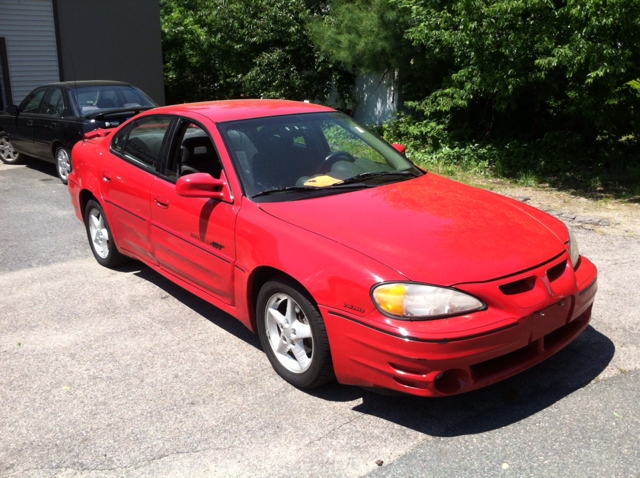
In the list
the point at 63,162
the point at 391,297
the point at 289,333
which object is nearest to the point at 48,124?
the point at 63,162

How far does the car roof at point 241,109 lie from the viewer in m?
4.72

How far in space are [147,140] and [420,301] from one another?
303cm

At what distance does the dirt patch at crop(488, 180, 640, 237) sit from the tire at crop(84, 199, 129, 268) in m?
5.15

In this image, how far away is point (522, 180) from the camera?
33.6 feet

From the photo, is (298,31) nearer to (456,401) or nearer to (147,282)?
(147,282)

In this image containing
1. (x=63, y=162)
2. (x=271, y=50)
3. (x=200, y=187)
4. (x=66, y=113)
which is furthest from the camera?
(x=271, y=50)

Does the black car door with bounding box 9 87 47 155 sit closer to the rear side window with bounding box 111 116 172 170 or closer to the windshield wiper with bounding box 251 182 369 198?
the rear side window with bounding box 111 116 172 170

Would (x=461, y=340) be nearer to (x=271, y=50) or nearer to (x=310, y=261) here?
(x=310, y=261)

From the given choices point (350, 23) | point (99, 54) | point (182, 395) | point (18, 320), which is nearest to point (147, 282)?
point (18, 320)

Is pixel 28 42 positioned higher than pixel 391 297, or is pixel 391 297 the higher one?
pixel 28 42

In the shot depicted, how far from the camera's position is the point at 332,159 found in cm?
459

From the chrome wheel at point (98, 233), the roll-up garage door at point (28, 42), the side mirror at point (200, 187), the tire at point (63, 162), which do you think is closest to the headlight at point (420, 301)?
the side mirror at point (200, 187)

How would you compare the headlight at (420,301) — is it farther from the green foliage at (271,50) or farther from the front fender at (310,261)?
the green foliage at (271,50)

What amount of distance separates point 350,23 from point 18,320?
10267 millimetres
